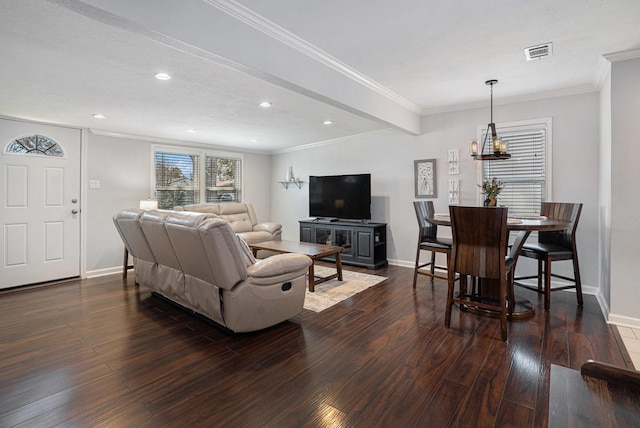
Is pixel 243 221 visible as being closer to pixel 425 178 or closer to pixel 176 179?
pixel 176 179

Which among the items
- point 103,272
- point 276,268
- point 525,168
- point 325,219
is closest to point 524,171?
point 525,168

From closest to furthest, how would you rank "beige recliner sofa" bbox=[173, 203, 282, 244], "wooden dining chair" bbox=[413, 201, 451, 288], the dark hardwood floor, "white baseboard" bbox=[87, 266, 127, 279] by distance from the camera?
the dark hardwood floor < "wooden dining chair" bbox=[413, 201, 451, 288] < "white baseboard" bbox=[87, 266, 127, 279] < "beige recliner sofa" bbox=[173, 203, 282, 244]

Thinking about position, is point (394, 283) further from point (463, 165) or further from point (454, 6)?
point (454, 6)

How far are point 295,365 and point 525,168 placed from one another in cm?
377

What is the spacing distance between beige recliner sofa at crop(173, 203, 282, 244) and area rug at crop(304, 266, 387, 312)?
4.97 feet

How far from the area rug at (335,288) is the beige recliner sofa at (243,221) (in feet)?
4.97

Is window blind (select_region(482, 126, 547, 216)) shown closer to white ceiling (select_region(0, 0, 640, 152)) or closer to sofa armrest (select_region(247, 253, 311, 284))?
white ceiling (select_region(0, 0, 640, 152))

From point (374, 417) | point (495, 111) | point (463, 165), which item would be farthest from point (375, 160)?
point (374, 417)

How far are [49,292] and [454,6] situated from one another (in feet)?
17.5

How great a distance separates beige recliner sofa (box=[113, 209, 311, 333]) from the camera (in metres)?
2.52

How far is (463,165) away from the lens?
4.60 meters

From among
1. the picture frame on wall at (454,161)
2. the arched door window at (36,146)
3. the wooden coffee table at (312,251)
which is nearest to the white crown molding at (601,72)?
the picture frame on wall at (454,161)

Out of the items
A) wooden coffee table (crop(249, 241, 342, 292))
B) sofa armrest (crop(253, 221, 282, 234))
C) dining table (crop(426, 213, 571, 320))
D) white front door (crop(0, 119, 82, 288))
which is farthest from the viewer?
sofa armrest (crop(253, 221, 282, 234))

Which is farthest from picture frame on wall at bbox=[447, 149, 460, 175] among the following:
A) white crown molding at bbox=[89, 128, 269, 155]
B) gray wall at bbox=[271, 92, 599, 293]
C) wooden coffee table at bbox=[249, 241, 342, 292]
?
white crown molding at bbox=[89, 128, 269, 155]
